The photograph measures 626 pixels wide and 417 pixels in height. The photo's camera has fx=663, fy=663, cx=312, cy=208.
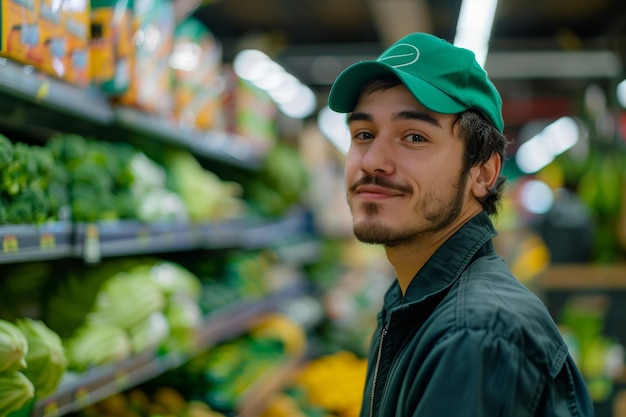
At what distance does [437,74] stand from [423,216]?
34cm

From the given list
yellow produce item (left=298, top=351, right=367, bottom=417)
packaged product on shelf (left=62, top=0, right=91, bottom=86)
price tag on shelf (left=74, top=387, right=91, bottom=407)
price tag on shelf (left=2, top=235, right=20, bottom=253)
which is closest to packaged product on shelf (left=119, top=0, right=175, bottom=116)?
packaged product on shelf (left=62, top=0, right=91, bottom=86)

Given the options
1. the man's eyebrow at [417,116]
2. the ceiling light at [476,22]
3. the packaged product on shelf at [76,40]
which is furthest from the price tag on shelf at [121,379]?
the ceiling light at [476,22]

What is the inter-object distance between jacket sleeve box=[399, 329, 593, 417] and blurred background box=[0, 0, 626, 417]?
3.52 feet

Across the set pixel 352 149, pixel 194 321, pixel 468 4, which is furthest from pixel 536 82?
pixel 352 149

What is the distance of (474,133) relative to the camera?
165 cm

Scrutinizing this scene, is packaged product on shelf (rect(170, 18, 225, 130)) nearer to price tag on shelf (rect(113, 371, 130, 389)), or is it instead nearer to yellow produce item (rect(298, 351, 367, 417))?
price tag on shelf (rect(113, 371, 130, 389))

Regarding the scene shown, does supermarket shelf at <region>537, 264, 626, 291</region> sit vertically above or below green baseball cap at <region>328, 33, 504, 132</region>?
below

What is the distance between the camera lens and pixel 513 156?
1964 cm

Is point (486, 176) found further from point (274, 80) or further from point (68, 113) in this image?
point (274, 80)

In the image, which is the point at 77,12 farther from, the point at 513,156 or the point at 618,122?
the point at 513,156

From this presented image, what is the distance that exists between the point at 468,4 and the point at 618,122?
239cm

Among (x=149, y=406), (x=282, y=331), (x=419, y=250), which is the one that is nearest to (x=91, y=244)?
(x=419, y=250)

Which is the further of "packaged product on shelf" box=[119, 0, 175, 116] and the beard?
"packaged product on shelf" box=[119, 0, 175, 116]

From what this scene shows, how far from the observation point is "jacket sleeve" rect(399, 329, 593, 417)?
1.24 meters
